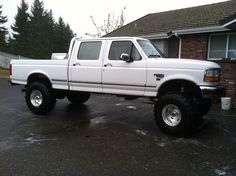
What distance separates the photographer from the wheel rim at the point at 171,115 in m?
6.33

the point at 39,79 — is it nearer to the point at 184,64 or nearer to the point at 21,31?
the point at 184,64

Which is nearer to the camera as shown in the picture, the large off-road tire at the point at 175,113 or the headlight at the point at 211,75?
the headlight at the point at 211,75

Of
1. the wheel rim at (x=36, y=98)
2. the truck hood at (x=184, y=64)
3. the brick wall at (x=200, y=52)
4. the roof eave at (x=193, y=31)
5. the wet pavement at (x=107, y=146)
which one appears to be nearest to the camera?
the wet pavement at (x=107, y=146)

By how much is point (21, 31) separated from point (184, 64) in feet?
186

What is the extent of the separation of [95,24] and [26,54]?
2483cm

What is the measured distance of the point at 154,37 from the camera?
14570 mm

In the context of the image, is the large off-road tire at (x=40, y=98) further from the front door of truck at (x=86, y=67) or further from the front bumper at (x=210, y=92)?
the front bumper at (x=210, y=92)

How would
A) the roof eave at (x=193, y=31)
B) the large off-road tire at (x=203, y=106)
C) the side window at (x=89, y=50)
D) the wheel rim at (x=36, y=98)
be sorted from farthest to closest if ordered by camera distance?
the roof eave at (x=193, y=31)
the wheel rim at (x=36, y=98)
the side window at (x=89, y=50)
the large off-road tire at (x=203, y=106)

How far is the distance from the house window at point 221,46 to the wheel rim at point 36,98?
306 inches

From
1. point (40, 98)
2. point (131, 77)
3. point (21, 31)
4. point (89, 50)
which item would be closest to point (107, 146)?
point (131, 77)

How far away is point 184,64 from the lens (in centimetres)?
611

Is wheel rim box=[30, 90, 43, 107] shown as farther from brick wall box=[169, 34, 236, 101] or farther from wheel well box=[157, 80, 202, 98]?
brick wall box=[169, 34, 236, 101]

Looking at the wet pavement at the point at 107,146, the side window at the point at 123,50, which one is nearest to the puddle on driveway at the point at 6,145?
the wet pavement at the point at 107,146

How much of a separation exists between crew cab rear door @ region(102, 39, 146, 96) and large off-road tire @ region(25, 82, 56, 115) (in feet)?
6.42
